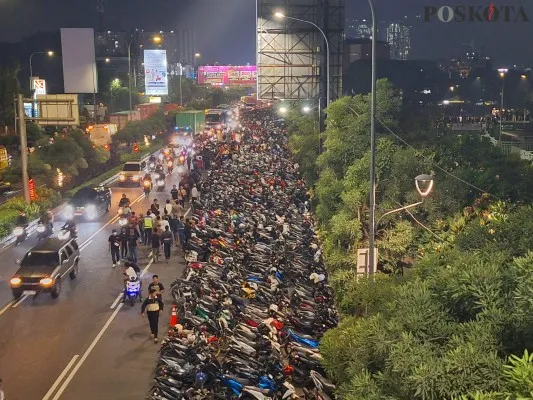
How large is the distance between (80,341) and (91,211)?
48.6 ft

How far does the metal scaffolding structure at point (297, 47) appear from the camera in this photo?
29.5m

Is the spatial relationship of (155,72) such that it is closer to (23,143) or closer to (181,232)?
(23,143)

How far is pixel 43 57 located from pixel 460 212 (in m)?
95.0

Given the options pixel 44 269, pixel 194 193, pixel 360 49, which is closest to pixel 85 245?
pixel 44 269

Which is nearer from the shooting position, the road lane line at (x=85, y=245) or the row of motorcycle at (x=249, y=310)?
the row of motorcycle at (x=249, y=310)

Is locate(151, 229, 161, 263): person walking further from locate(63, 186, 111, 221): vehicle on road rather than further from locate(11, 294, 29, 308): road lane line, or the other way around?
locate(63, 186, 111, 221): vehicle on road

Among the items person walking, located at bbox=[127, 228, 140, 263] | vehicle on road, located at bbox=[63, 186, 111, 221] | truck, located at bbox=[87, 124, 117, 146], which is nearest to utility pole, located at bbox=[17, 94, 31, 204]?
vehicle on road, located at bbox=[63, 186, 111, 221]

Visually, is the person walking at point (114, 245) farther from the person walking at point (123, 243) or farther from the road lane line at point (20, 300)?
the road lane line at point (20, 300)

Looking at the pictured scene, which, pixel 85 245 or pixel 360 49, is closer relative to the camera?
pixel 85 245

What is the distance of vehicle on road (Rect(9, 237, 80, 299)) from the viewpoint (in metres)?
17.1

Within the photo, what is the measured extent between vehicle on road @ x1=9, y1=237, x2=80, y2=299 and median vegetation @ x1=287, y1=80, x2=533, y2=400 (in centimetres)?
750

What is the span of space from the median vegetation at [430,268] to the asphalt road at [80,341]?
4461mm

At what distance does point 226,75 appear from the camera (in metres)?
122

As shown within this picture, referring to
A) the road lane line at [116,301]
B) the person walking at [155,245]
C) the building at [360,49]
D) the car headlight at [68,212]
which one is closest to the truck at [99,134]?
the car headlight at [68,212]
